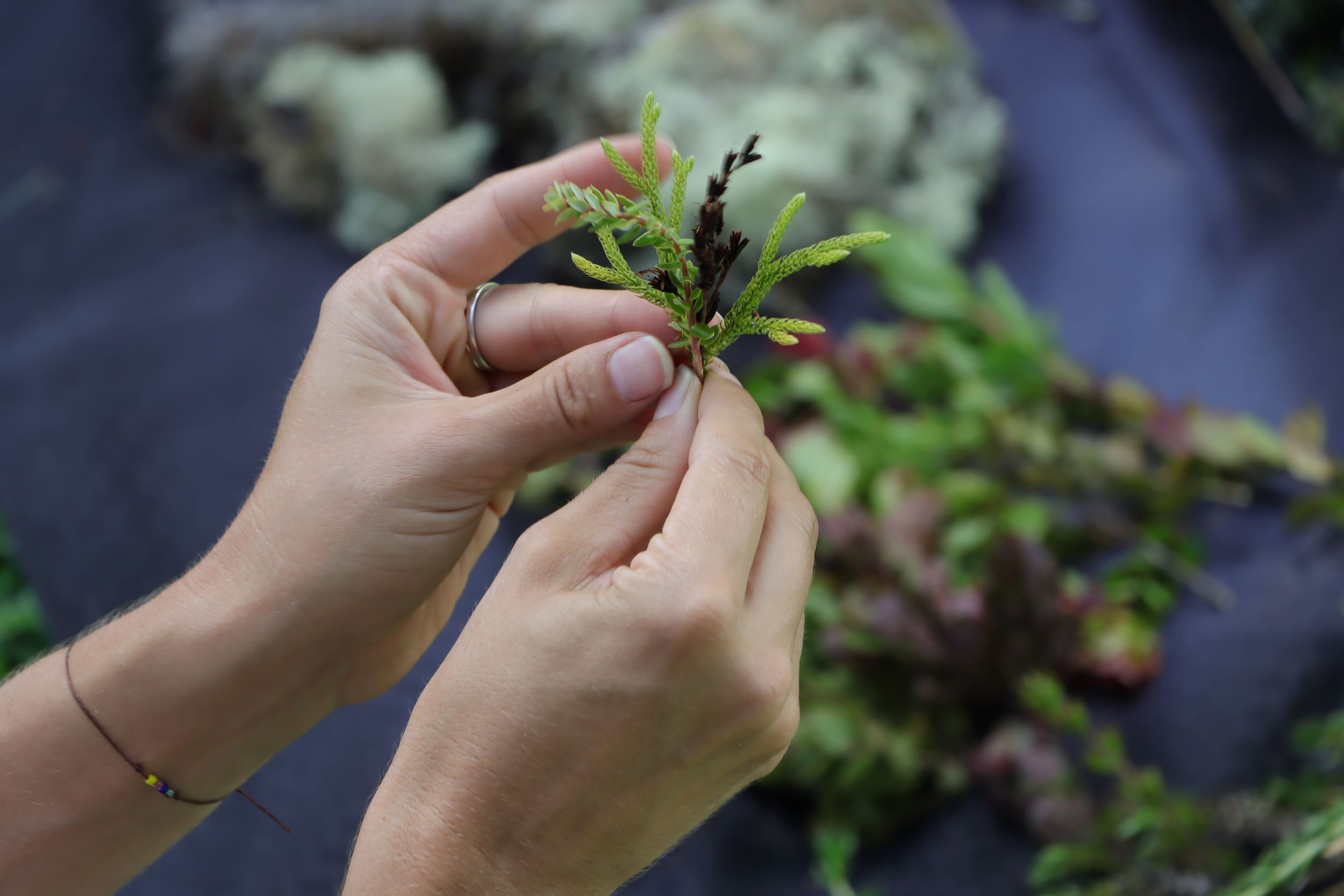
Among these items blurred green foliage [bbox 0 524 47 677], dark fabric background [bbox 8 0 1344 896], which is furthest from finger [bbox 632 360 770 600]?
blurred green foliage [bbox 0 524 47 677]

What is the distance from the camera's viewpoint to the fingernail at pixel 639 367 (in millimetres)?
746

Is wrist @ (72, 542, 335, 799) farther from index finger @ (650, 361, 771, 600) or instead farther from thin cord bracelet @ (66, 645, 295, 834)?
index finger @ (650, 361, 771, 600)

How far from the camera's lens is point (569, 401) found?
0.76m

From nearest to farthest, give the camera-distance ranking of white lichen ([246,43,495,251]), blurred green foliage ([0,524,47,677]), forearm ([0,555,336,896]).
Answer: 1. forearm ([0,555,336,896])
2. blurred green foliage ([0,524,47,677])
3. white lichen ([246,43,495,251])

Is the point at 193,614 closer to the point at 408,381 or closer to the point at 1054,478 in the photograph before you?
the point at 408,381

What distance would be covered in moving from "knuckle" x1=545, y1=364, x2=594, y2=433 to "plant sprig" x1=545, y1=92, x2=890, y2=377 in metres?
0.09

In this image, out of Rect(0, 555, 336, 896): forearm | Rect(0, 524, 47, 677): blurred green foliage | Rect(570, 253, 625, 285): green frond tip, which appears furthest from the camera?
Rect(0, 524, 47, 677): blurred green foliage

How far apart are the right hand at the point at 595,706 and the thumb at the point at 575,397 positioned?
92 millimetres

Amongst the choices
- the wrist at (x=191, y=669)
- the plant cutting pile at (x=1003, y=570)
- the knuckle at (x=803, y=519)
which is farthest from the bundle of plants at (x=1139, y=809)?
the wrist at (x=191, y=669)

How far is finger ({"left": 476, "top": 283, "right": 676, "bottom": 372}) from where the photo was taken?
0.93 meters

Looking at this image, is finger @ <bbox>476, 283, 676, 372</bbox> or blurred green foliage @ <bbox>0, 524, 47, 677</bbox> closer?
finger @ <bbox>476, 283, 676, 372</bbox>

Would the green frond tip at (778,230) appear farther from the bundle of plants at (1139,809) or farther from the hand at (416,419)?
the bundle of plants at (1139,809)

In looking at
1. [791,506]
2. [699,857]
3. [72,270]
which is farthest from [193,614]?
[72,270]

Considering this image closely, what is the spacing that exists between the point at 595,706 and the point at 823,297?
1867 millimetres
